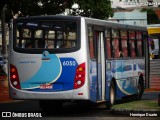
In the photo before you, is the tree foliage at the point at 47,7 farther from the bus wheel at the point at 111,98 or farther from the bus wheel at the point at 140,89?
the bus wheel at the point at 111,98

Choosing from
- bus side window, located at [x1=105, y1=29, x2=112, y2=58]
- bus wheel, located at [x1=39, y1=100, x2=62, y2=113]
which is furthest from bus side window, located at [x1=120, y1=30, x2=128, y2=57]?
bus wheel, located at [x1=39, y1=100, x2=62, y2=113]

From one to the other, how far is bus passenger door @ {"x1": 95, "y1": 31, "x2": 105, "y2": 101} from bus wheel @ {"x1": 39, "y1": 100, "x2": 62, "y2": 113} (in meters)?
1.50

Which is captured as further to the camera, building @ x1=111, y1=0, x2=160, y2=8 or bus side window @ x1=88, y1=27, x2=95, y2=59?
Answer: building @ x1=111, y1=0, x2=160, y2=8

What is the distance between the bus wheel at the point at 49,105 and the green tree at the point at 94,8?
77.3 ft

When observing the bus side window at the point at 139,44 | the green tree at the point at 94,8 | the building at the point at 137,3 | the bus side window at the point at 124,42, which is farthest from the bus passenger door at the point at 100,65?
the building at the point at 137,3

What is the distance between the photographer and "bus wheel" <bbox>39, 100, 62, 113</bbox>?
59.7 feet

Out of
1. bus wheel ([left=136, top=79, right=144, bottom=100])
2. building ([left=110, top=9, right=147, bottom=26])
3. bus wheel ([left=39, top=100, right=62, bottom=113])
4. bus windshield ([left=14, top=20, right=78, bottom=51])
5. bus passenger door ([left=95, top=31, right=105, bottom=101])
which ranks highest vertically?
bus windshield ([left=14, top=20, right=78, bottom=51])

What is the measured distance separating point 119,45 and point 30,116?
16.4 feet

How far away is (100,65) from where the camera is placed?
691 inches

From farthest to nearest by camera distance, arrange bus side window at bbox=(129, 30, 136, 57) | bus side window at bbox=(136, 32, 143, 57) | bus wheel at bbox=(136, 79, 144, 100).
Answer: bus wheel at bbox=(136, 79, 144, 100), bus side window at bbox=(136, 32, 143, 57), bus side window at bbox=(129, 30, 136, 57)

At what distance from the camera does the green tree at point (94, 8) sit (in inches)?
1679

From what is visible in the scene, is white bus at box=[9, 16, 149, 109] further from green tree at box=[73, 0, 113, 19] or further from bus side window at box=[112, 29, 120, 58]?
green tree at box=[73, 0, 113, 19]

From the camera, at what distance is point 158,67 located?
43.1 meters

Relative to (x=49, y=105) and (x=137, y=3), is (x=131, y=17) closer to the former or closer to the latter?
(x=137, y=3)
